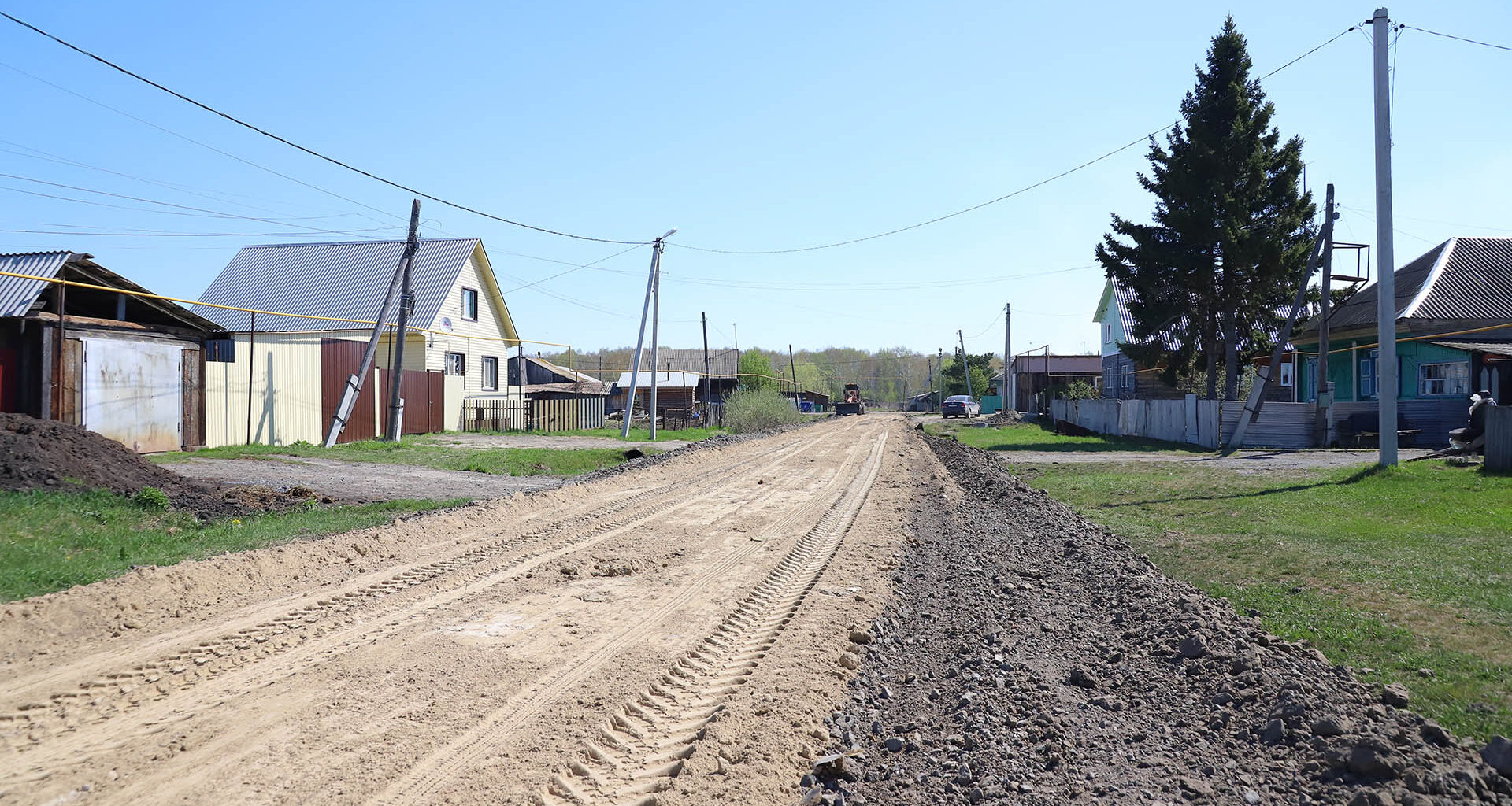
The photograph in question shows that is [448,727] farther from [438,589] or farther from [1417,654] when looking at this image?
[1417,654]

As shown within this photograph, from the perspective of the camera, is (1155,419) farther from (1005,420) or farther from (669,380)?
(669,380)

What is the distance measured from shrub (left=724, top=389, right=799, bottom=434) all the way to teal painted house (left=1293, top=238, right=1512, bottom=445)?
2156 cm

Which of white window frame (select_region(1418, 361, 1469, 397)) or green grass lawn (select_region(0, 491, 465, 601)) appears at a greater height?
white window frame (select_region(1418, 361, 1469, 397))

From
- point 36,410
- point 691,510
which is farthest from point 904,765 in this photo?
point 36,410

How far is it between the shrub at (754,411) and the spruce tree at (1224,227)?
17.1m

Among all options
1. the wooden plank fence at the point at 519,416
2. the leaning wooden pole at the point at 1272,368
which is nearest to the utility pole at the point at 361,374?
the wooden plank fence at the point at 519,416

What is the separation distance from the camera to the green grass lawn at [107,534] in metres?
7.16

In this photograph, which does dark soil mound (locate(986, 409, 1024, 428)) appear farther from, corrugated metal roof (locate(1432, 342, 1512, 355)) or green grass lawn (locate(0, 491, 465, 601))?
green grass lawn (locate(0, 491, 465, 601))

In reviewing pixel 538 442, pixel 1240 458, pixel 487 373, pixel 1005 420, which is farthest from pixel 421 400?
pixel 1005 420

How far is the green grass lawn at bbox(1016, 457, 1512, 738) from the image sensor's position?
4.84 metres

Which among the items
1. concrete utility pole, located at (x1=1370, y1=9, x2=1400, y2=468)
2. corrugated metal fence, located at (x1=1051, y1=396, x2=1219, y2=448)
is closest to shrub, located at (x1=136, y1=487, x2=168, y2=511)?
concrete utility pole, located at (x1=1370, y1=9, x2=1400, y2=468)

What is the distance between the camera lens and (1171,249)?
1131 inches

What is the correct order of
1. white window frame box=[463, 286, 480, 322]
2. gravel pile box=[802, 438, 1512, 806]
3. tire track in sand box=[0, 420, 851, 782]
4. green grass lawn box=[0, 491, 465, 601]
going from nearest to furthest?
gravel pile box=[802, 438, 1512, 806] < tire track in sand box=[0, 420, 851, 782] < green grass lawn box=[0, 491, 465, 601] < white window frame box=[463, 286, 480, 322]

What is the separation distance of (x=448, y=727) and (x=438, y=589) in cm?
313
